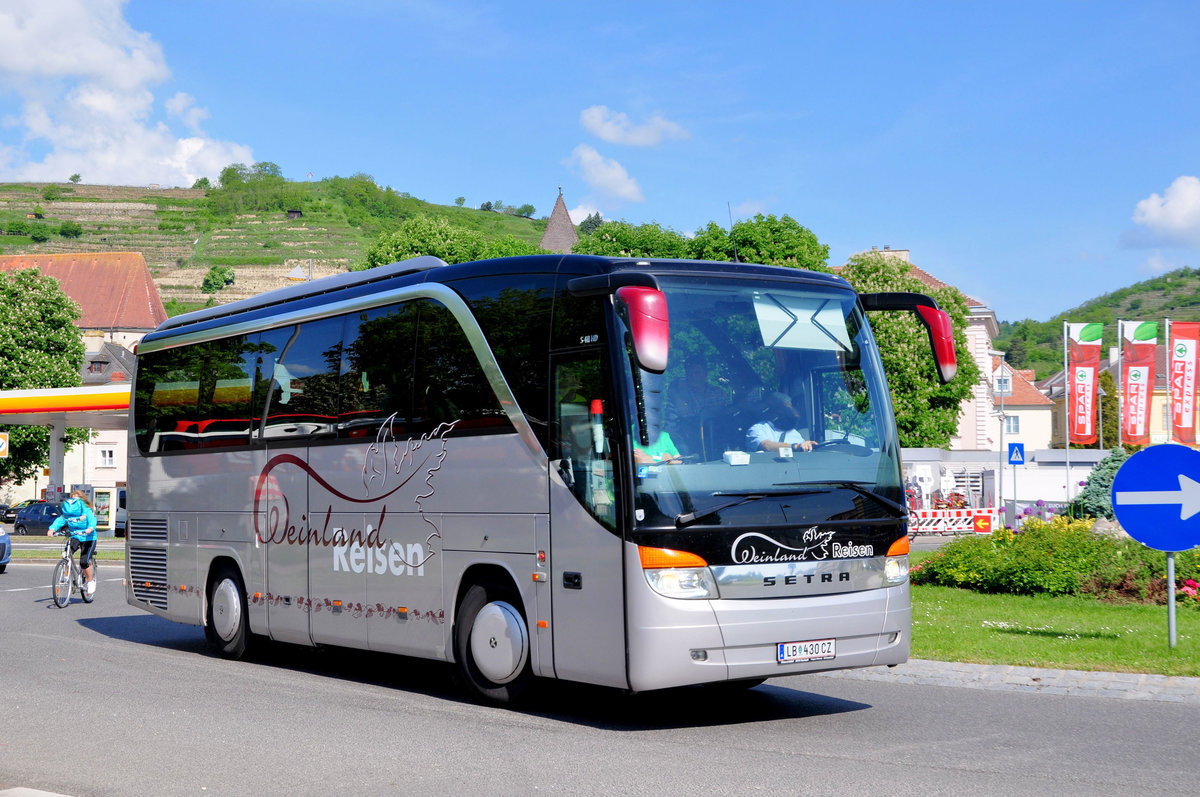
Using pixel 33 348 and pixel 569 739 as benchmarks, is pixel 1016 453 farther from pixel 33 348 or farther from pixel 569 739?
pixel 33 348

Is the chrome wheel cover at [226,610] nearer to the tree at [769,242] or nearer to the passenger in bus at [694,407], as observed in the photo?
the passenger in bus at [694,407]

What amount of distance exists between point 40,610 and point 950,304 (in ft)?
170

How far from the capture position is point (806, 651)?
8.73 metres

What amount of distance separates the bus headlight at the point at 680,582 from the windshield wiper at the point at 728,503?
0.31 meters

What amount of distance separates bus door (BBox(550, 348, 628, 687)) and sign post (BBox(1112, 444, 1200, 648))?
17.4ft

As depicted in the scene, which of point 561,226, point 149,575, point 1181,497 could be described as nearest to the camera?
point 1181,497

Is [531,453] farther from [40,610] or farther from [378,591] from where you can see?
Answer: [40,610]

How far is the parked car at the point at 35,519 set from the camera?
201ft

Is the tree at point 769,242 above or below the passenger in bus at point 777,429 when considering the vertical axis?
above

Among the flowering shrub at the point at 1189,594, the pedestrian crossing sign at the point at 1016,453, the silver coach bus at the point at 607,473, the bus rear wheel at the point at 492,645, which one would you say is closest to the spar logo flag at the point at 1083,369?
the pedestrian crossing sign at the point at 1016,453

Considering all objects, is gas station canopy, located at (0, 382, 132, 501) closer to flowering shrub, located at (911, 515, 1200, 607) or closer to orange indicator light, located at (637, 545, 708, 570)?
flowering shrub, located at (911, 515, 1200, 607)

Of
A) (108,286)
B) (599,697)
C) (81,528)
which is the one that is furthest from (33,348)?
(108,286)

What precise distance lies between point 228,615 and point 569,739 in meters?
6.80

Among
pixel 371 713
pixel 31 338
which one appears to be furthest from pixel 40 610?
pixel 31 338
